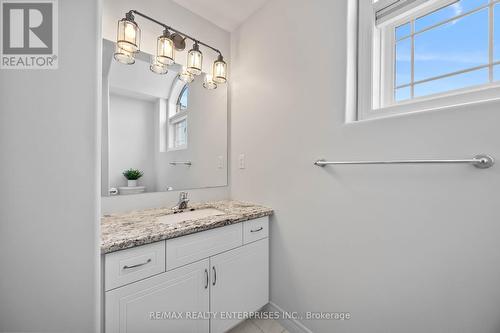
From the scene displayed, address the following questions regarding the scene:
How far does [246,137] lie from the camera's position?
6.00 feet

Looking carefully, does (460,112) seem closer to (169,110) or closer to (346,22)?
(346,22)

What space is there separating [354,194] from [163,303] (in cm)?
118

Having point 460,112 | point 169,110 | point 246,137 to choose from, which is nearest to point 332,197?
Answer: point 460,112

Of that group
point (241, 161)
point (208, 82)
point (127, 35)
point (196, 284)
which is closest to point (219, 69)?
point (208, 82)

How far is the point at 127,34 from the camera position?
1312mm

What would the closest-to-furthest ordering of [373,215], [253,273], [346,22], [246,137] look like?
[373,215] < [346,22] < [253,273] < [246,137]

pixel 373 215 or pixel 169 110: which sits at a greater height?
pixel 169 110

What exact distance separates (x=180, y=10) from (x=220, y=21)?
0.37 metres

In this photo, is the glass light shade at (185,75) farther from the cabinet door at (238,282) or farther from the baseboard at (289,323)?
the baseboard at (289,323)

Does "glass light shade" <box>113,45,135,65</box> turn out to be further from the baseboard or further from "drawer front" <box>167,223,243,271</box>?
the baseboard

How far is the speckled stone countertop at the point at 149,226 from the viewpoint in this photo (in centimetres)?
90

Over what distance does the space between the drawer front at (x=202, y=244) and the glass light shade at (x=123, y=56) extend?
129cm

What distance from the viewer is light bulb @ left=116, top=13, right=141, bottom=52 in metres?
1.30

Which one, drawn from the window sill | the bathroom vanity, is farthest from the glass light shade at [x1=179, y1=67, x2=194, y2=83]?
the window sill
